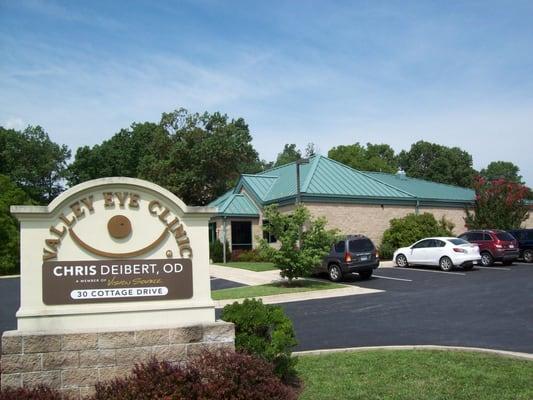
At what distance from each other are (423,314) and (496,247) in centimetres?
1468

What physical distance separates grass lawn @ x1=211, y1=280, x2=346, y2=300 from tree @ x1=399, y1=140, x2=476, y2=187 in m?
60.4

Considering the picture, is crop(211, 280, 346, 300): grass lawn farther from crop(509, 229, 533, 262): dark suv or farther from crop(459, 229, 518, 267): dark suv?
crop(509, 229, 533, 262): dark suv

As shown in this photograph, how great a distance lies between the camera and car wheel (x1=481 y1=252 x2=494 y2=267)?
85.5ft

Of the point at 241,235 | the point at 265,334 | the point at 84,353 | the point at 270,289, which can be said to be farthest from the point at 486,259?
the point at 84,353

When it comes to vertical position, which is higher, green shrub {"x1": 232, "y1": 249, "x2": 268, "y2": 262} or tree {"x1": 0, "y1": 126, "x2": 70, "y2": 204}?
tree {"x1": 0, "y1": 126, "x2": 70, "y2": 204}

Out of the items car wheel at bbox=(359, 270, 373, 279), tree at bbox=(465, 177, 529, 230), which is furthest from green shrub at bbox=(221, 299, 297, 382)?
tree at bbox=(465, 177, 529, 230)

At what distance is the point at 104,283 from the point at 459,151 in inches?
3118

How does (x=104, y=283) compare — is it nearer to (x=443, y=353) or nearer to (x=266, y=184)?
(x=443, y=353)

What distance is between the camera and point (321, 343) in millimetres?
9984

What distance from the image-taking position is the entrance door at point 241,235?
111ft

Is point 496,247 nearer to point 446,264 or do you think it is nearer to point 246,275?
Result: point 446,264

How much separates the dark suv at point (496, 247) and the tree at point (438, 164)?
51.6m

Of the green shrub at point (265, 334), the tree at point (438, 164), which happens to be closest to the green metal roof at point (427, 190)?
the green shrub at point (265, 334)

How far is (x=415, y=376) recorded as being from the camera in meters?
7.12
